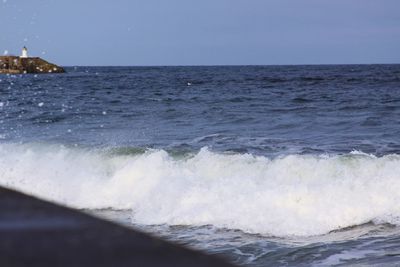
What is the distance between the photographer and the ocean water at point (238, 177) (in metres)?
6.97

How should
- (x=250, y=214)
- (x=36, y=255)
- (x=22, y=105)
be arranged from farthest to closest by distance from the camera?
(x=22, y=105)
(x=250, y=214)
(x=36, y=255)

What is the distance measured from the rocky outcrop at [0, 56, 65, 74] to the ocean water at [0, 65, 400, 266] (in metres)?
73.8

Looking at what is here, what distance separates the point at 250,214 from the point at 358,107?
552 inches

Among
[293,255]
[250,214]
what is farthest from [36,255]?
[250,214]

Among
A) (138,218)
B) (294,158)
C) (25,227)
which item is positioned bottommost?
(138,218)

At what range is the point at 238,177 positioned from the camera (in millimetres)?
9930

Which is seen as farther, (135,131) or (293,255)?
(135,131)

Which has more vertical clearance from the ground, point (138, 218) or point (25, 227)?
point (25, 227)

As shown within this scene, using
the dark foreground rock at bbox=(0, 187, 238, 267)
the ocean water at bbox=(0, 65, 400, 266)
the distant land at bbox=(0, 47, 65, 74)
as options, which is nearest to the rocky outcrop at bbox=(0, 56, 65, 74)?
the distant land at bbox=(0, 47, 65, 74)

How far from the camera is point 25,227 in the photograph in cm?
76

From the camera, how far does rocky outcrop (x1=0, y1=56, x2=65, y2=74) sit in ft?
296

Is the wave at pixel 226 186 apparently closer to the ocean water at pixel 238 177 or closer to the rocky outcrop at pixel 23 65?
the ocean water at pixel 238 177

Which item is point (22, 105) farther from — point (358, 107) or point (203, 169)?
point (203, 169)

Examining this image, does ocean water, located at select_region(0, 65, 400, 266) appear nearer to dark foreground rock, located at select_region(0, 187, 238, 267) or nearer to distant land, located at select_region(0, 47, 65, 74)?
dark foreground rock, located at select_region(0, 187, 238, 267)
